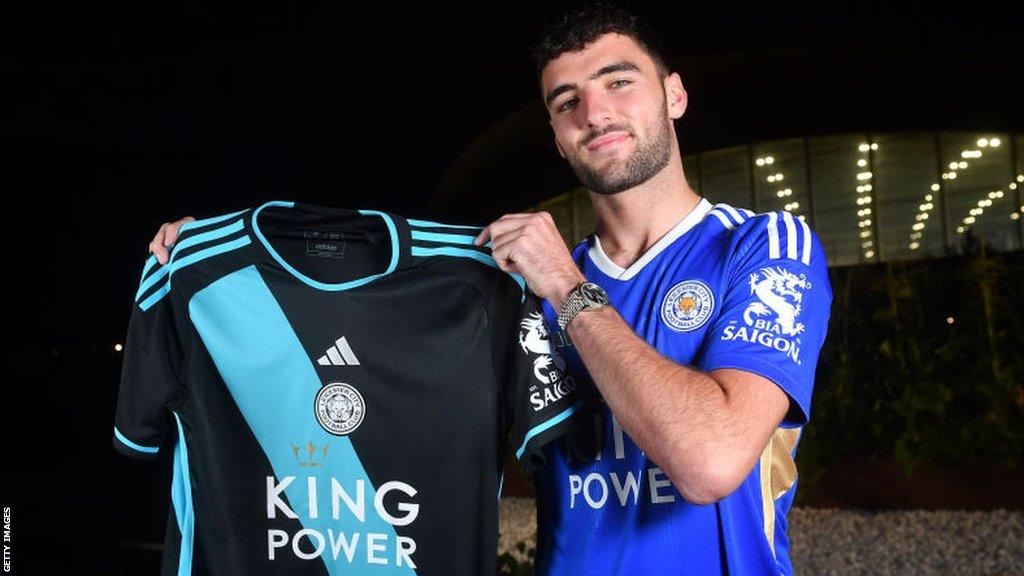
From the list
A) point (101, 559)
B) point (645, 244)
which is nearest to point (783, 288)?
point (645, 244)

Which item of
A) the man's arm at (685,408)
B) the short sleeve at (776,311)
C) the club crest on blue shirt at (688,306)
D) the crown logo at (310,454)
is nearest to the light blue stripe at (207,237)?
the crown logo at (310,454)

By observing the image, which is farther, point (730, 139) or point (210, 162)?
point (210, 162)

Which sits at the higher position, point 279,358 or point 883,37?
point 883,37

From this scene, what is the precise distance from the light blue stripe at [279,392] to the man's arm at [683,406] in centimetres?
67

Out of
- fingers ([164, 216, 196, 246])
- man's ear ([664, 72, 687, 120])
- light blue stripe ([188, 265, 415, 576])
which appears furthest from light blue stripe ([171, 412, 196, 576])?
man's ear ([664, 72, 687, 120])

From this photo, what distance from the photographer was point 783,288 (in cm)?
186

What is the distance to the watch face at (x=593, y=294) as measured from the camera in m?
1.80

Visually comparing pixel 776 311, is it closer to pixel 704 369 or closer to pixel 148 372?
pixel 704 369

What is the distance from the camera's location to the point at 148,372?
2.19 meters

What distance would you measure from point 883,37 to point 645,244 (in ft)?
71.3

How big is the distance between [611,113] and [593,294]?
501 mm

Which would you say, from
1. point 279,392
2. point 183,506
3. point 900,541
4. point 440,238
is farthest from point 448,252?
point 900,541

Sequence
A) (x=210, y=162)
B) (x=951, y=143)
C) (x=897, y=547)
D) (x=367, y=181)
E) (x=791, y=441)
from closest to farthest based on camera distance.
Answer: (x=791, y=441) → (x=897, y=547) → (x=951, y=143) → (x=210, y=162) → (x=367, y=181)

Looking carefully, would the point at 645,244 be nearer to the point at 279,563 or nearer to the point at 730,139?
the point at 279,563
